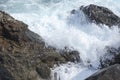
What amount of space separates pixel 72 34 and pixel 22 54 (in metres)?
2.23

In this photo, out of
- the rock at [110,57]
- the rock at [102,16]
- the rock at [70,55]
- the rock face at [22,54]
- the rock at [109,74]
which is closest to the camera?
the rock at [109,74]

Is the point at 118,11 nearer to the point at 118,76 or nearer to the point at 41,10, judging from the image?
the point at 41,10

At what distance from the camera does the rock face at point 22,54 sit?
26.9ft

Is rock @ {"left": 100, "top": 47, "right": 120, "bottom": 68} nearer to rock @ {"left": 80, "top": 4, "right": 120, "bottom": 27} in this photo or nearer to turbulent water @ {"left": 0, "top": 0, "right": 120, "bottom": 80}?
turbulent water @ {"left": 0, "top": 0, "right": 120, "bottom": 80}

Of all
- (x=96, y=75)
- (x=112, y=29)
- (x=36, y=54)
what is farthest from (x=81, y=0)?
(x=96, y=75)

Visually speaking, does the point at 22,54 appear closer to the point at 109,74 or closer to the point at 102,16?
the point at 109,74

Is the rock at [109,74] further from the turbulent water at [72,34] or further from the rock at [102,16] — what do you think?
the rock at [102,16]

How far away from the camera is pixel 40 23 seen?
11.4m

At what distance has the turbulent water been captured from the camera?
30.0ft

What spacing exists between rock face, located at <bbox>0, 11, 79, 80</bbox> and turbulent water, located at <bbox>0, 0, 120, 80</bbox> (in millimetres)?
328

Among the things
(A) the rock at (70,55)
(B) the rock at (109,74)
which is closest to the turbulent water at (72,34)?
(A) the rock at (70,55)

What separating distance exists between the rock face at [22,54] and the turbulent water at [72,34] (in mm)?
328

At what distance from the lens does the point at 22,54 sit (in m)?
8.55

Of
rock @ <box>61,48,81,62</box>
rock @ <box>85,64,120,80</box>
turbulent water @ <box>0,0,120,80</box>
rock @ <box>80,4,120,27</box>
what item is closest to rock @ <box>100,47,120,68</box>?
turbulent water @ <box>0,0,120,80</box>
